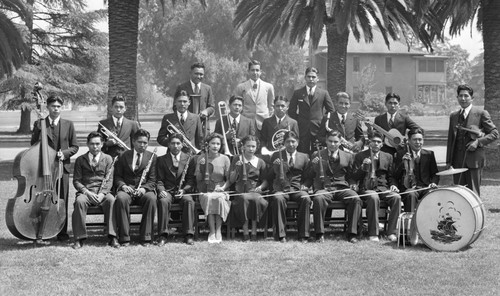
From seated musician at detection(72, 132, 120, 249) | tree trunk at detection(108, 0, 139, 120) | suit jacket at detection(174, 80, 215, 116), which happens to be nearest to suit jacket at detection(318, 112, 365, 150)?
suit jacket at detection(174, 80, 215, 116)

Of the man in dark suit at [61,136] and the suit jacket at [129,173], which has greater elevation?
the man in dark suit at [61,136]

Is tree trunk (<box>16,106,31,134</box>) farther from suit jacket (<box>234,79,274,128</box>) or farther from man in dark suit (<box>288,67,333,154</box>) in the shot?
man in dark suit (<box>288,67,333,154</box>)

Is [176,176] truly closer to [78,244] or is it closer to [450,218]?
[78,244]

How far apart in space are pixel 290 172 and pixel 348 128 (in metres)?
1.37

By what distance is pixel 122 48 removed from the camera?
17.0 meters

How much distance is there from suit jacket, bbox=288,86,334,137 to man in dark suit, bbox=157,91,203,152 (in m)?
1.89

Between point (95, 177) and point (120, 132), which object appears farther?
point (120, 132)

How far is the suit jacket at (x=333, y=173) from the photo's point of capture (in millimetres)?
9797

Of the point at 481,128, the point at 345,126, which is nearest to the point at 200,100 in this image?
the point at 345,126

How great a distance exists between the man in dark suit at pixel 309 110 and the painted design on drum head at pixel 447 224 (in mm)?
3175

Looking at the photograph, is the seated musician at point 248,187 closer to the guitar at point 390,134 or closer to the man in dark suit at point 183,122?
the man in dark suit at point 183,122

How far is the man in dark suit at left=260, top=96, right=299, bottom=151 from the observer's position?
10438 mm

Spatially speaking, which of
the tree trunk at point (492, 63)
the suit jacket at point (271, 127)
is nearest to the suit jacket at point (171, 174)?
the suit jacket at point (271, 127)

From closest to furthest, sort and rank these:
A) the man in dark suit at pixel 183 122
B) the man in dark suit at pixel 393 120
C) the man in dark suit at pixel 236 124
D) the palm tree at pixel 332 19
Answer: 1. the man in dark suit at pixel 183 122
2. the man in dark suit at pixel 393 120
3. the man in dark suit at pixel 236 124
4. the palm tree at pixel 332 19
